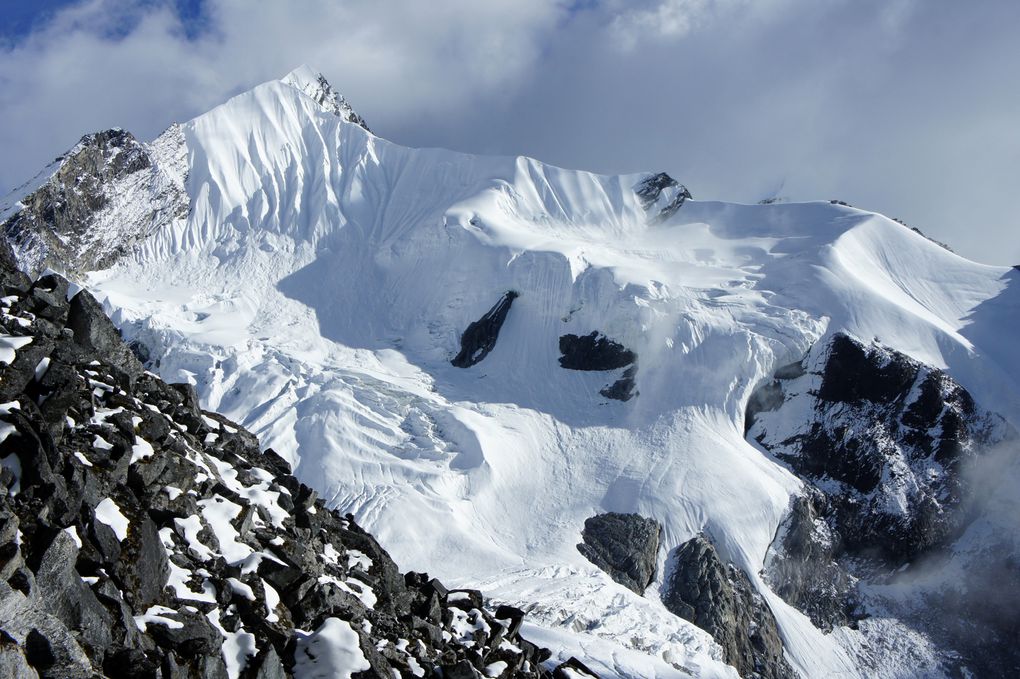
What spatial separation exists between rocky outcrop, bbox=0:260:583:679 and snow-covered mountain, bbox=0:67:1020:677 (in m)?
26.0

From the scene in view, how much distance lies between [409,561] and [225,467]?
41.3m

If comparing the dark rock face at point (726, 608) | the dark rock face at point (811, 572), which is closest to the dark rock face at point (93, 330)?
the dark rock face at point (726, 608)

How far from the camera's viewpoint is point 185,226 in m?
114

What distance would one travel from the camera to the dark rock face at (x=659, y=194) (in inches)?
4975

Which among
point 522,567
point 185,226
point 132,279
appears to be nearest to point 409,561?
point 522,567

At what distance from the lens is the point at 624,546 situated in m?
71.6

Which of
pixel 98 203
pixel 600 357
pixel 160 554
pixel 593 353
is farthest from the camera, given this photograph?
pixel 98 203

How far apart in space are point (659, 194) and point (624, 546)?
71669 mm

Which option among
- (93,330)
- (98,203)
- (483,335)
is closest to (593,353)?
(483,335)

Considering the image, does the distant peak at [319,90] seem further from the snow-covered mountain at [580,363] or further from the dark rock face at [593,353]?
the dark rock face at [593,353]

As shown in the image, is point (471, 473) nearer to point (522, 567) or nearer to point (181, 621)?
point (522, 567)

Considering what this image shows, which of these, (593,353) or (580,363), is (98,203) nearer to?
(580,363)

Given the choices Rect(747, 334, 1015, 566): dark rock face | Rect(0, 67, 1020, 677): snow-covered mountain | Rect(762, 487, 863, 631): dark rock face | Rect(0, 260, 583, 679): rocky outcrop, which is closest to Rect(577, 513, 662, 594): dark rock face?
Rect(0, 67, 1020, 677): snow-covered mountain

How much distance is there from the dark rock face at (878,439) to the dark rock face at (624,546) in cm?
2250
